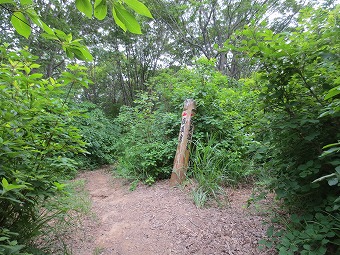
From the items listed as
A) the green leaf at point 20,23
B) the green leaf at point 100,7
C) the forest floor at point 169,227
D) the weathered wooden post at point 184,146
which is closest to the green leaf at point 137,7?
the green leaf at point 100,7

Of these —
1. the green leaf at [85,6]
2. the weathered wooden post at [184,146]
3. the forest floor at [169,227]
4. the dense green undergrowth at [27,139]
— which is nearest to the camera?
the green leaf at [85,6]

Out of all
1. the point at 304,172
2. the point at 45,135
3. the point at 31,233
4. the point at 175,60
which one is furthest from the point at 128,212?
the point at 175,60

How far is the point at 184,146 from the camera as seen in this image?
132 inches

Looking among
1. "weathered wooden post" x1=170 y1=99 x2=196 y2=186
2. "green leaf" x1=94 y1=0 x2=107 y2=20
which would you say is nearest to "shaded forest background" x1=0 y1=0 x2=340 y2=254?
"green leaf" x1=94 y1=0 x2=107 y2=20

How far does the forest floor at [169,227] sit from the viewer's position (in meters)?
1.87

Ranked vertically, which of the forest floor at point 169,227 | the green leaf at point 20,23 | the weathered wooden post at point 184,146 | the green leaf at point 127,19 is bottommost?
the forest floor at point 169,227

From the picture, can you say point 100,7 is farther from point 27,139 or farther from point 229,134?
point 229,134

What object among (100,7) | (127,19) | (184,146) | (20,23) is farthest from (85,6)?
(184,146)

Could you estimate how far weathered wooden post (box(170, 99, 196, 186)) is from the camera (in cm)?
324

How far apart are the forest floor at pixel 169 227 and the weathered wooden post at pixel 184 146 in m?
0.24

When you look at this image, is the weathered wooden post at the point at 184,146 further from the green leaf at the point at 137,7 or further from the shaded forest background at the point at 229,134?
the green leaf at the point at 137,7

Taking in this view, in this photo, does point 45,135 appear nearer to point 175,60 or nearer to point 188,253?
point 188,253

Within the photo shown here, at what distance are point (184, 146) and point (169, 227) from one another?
1.43m

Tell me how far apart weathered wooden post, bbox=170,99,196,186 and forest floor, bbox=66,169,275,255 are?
0.77 feet
